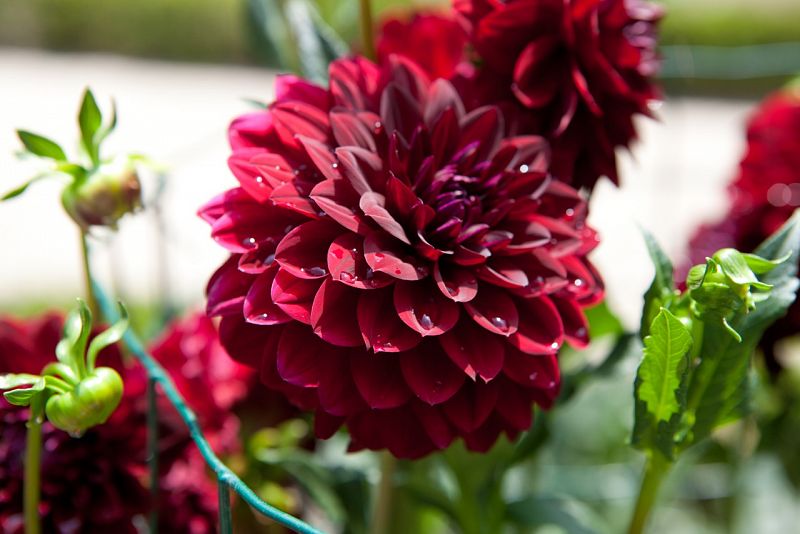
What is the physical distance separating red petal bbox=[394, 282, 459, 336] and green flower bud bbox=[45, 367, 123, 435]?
3.9 inches

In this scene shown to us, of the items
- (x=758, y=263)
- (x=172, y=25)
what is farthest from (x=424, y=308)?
(x=172, y=25)

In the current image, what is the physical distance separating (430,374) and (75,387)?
12 centimetres

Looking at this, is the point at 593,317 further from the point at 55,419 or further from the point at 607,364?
the point at 55,419

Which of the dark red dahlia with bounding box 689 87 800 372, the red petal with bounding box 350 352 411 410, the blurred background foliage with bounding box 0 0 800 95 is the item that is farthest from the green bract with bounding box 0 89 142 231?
the blurred background foliage with bounding box 0 0 800 95

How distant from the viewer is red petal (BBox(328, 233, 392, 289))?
0.98 feet

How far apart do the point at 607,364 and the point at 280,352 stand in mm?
191

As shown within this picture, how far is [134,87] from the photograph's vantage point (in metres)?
2.80

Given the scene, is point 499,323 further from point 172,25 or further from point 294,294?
point 172,25

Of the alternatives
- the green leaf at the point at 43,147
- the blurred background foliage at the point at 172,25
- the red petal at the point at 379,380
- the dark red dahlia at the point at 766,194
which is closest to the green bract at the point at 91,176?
the green leaf at the point at 43,147

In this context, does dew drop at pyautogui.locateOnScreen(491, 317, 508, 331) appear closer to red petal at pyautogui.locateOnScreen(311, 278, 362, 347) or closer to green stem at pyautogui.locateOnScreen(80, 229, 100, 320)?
red petal at pyautogui.locateOnScreen(311, 278, 362, 347)

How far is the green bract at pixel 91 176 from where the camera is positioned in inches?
12.8

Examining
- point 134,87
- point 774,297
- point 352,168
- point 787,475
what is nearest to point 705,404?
point 774,297

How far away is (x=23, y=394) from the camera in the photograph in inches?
11.4

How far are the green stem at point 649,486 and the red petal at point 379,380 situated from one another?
116 mm
